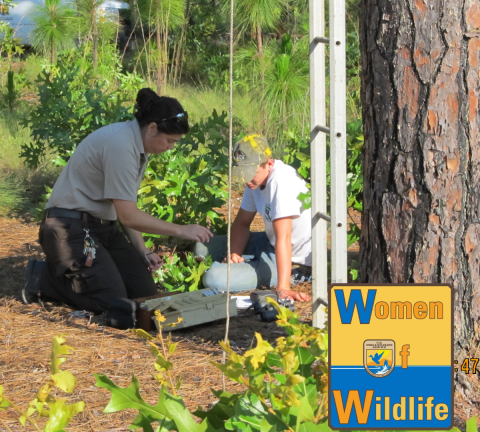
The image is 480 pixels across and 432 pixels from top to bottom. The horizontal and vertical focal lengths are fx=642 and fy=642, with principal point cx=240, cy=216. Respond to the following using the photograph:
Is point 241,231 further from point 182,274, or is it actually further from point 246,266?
point 182,274

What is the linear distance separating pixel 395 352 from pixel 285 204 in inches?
102

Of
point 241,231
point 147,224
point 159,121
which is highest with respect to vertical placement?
point 159,121

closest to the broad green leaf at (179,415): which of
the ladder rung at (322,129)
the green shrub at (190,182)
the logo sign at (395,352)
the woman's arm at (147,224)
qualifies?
the logo sign at (395,352)

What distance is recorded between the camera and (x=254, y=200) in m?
4.14

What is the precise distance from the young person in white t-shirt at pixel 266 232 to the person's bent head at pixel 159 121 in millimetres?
478

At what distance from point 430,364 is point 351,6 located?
32.3ft

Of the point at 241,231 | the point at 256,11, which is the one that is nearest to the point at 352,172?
the point at 241,231

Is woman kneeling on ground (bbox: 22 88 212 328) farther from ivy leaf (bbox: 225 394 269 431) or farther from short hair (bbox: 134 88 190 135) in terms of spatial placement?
ivy leaf (bbox: 225 394 269 431)

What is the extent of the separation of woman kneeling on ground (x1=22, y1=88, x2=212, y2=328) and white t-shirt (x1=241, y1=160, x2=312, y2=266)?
0.49m

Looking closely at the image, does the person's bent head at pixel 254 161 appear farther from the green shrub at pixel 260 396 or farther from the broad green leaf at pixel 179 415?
the broad green leaf at pixel 179 415

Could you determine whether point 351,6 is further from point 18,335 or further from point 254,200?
point 18,335

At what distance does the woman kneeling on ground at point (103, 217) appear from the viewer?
11.4ft

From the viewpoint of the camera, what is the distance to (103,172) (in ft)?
11.9

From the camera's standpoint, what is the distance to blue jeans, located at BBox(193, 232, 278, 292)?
3.96 m
